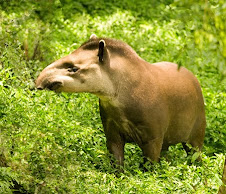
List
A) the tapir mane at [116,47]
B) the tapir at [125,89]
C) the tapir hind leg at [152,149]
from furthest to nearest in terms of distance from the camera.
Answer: the tapir hind leg at [152,149] → the tapir mane at [116,47] → the tapir at [125,89]

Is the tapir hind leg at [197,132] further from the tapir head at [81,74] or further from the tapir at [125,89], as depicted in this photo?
the tapir head at [81,74]

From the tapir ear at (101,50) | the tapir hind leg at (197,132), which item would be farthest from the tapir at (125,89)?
the tapir hind leg at (197,132)

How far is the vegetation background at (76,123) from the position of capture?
4574 millimetres

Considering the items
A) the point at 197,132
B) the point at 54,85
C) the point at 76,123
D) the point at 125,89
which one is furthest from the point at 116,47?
the point at 197,132

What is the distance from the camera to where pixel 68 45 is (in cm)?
1220

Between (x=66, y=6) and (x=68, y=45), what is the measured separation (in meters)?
3.02

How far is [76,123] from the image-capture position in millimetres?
8422

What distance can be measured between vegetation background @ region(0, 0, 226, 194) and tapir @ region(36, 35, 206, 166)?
31 cm

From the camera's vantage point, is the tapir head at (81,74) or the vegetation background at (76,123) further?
the tapir head at (81,74)

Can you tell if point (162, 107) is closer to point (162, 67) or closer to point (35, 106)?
point (162, 67)

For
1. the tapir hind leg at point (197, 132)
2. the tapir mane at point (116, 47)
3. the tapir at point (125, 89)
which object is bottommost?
the tapir hind leg at point (197, 132)

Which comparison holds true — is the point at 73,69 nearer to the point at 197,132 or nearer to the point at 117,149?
the point at 117,149

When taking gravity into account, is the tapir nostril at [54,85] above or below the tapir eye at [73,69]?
below

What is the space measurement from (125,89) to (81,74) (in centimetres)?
54
